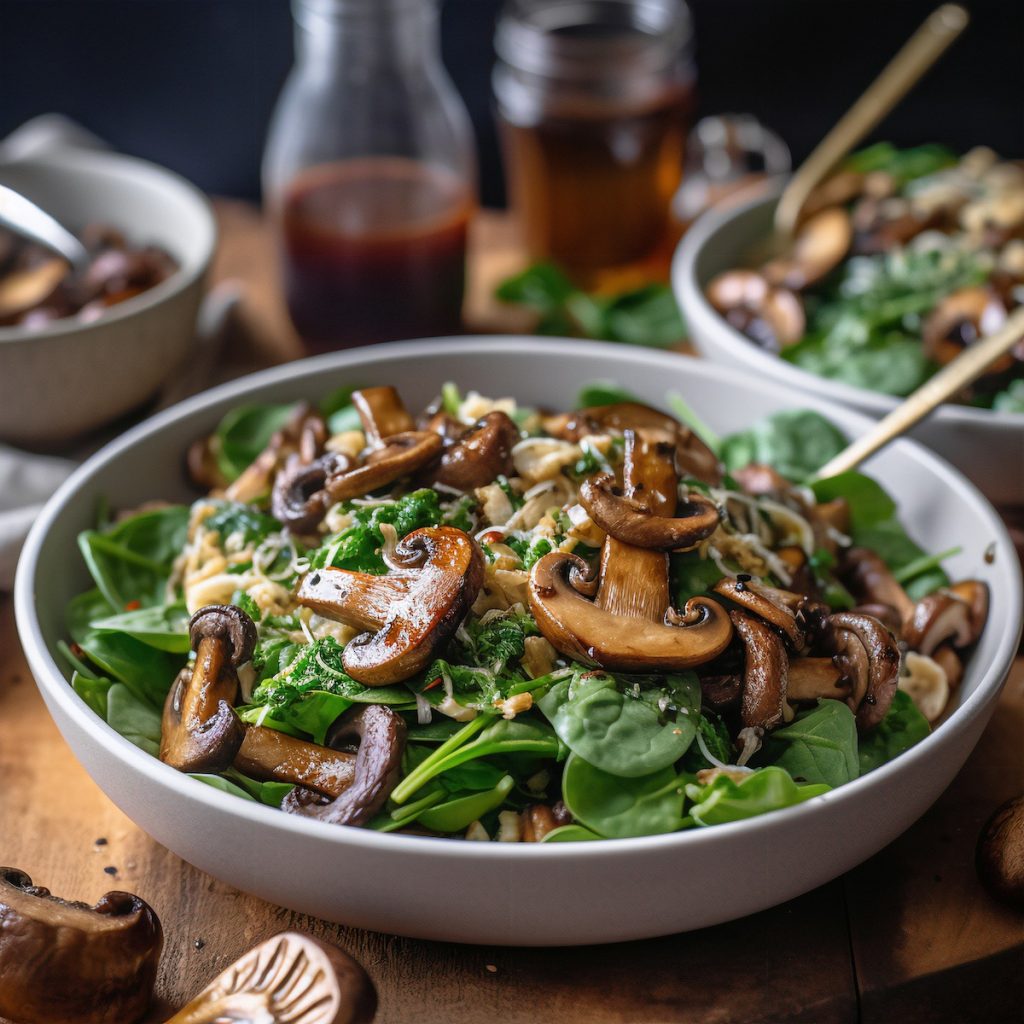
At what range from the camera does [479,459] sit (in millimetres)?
2146

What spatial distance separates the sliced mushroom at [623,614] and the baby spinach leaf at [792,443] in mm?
647

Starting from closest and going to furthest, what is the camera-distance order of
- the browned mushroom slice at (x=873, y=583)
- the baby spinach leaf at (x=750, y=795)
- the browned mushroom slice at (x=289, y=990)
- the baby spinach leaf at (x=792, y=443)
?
the browned mushroom slice at (x=289, y=990), the baby spinach leaf at (x=750, y=795), the browned mushroom slice at (x=873, y=583), the baby spinach leaf at (x=792, y=443)

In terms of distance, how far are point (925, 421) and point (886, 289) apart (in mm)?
663

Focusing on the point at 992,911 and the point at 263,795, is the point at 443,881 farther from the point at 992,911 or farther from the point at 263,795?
the point at 992,911

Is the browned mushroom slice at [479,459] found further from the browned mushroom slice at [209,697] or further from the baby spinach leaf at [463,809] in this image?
the baby spinach leaf at [463,809]

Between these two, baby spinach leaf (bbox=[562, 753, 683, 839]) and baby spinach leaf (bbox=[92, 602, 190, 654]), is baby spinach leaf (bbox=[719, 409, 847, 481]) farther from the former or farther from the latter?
baby spinach leaf (bbox=[92, 602, 190, 654])

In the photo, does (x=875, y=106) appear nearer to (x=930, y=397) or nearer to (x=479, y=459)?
(x=930, y=397)

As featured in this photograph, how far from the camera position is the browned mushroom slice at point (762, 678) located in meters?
1.86

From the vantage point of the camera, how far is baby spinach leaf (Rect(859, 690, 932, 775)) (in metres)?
1.97

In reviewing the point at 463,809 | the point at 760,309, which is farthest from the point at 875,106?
the point at 463,809

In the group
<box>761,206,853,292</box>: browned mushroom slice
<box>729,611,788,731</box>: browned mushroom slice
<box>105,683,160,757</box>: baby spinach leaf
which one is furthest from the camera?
<box>761,206,853,292</box>: browned mushroom slice

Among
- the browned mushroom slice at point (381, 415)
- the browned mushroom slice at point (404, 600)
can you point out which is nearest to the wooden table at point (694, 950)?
the browned mushroom slice at point (404, 600)

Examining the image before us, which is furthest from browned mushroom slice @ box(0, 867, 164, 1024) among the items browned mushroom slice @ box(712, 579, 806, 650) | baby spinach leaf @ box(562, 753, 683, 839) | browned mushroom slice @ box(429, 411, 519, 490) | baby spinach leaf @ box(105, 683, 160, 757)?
browned mushroom slice @ box(712, 579, 806, 650)

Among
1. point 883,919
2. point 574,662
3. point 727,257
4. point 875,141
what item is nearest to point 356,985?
point 574,662
